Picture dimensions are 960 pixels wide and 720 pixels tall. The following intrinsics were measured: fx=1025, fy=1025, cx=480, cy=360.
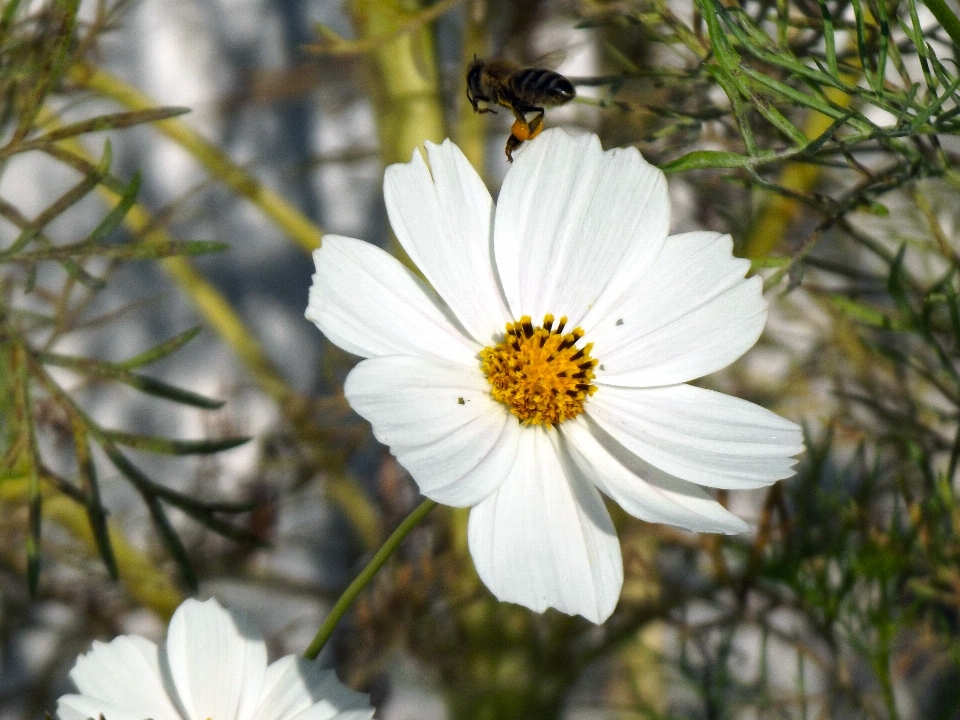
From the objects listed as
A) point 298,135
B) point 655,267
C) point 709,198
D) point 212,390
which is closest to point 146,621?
point 212,390

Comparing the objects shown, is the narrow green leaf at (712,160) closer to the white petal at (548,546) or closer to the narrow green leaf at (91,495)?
the white petal at (548,546)

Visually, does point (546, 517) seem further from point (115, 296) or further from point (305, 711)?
point (115, 296)

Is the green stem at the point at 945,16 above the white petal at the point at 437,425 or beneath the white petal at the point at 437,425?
above

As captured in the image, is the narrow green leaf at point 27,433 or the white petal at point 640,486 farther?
the narrow green leaf at point 27,433

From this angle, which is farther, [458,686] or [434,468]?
[458,686]

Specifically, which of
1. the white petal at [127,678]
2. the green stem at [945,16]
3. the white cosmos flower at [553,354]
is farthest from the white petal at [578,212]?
the white petal at [127,678]

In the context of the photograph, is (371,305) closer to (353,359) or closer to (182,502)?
(182,502)
